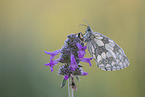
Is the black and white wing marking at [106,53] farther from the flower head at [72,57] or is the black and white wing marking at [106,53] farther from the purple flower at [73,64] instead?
the purple flower at [73,64]

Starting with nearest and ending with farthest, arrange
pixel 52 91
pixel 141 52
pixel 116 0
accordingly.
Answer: pixel 52 91, pixel 141 52, pixel 116 0

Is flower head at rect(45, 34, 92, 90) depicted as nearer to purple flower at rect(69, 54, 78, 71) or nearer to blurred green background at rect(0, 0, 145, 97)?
purple flower at rect(69, 54, 78, 71)

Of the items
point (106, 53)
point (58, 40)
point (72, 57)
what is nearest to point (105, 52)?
point (106, 53)

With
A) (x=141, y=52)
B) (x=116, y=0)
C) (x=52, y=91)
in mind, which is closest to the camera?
(x=52, y=91)

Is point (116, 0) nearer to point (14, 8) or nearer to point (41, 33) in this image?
point (41, 33)

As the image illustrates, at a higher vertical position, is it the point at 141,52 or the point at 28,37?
the point at 28,37

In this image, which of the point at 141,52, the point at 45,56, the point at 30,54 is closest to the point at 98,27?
A: the point at 141,52

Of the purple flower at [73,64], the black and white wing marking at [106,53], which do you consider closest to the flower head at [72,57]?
the purple flower at [73,64]
